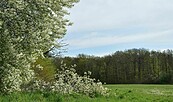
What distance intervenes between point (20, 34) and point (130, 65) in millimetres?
96074

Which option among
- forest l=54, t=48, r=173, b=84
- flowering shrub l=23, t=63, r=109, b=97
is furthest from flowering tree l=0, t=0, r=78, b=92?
forest l=54, t=48, r=173, b=84

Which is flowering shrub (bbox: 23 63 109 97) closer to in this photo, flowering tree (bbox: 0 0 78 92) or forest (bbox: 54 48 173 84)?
flowering tree (bbox: 0 0 78 92)

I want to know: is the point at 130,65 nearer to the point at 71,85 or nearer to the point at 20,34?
the point at 71,85

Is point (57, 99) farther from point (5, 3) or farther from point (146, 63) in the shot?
point (146, 63)

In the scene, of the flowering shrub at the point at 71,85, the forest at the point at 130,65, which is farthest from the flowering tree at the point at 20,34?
the forest at the point at 130,65

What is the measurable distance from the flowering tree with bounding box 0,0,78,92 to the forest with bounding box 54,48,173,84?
267ft

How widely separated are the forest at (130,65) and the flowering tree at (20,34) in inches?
3208

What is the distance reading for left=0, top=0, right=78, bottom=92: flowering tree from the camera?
48.1ft

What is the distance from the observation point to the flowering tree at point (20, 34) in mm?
14672

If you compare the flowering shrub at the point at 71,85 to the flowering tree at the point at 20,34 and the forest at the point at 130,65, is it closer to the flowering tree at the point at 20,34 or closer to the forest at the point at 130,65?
the flowering tree at the point at 20,34

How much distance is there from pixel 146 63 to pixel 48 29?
95470 mm

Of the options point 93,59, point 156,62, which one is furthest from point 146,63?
point 93,59

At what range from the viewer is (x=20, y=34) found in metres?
15.1

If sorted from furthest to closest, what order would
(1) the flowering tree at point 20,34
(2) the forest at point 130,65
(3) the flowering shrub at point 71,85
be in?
1. (2) the forest at point 130,65
2. (3) the flowering shrub at point 71,85
3. (1) the flowering tree at point 20,34
